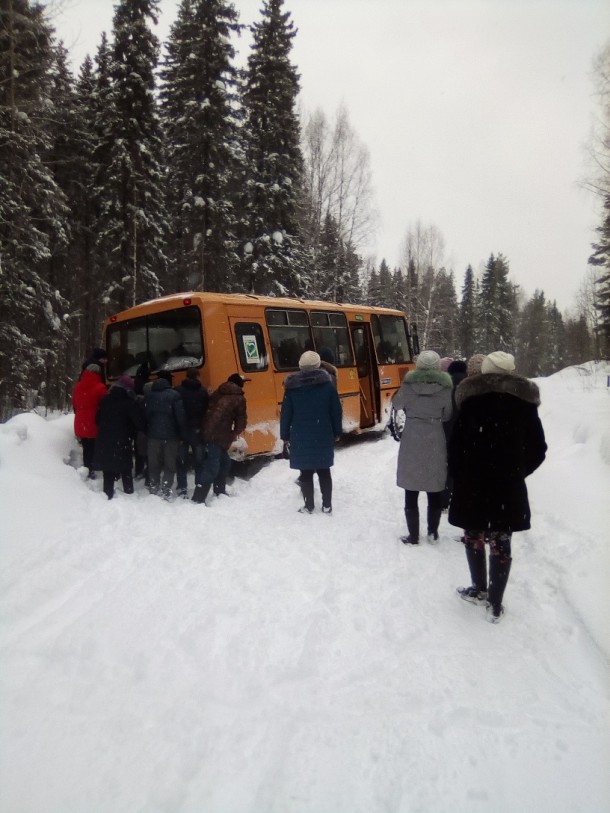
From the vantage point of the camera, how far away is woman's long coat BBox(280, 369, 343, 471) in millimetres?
6070

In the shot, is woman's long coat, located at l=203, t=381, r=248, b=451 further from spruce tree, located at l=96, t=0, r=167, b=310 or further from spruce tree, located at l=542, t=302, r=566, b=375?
spruce tree, located at l=542, t=302, r=566, b=375

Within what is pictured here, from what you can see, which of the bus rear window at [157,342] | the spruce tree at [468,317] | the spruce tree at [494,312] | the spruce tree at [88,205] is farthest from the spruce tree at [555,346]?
the bus rear window at [157,342]

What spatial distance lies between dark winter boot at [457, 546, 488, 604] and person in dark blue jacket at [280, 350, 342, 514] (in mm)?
2494

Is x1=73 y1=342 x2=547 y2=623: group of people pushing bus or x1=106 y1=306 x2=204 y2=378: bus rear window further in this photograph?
x1=106 y1=306 x2=204 y2=378: bus rear window

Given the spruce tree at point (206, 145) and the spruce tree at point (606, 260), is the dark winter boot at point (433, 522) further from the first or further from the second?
the spruce tree at point (206, 145)

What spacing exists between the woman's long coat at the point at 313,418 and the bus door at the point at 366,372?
5.24 m

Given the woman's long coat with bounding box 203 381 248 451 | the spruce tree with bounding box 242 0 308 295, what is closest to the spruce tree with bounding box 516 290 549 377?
the spruce tree with bounding box 242 0 308 295

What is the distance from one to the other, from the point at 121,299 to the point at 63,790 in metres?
18.2

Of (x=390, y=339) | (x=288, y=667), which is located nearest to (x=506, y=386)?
(x=288, y=667)

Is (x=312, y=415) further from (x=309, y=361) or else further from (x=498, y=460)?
(x=498, y=460)

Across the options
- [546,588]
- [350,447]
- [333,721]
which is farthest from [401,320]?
[333,721]

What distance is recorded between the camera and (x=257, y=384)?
8320 mm

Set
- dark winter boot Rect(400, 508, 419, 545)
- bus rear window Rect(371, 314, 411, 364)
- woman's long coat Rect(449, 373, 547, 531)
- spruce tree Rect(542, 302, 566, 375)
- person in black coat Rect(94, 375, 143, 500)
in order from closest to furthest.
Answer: woman's long coat Rect(449, 373, 547, 531) < dark winter boot Rect(400, 508, 419, 545) < person in black coat Rect(94, 375, 143, 500) < bus rear window Rect(371, 314, 411, 364) < spruce tree Rect(542, 302, 566, 375)

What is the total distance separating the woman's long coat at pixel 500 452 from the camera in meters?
3.56
